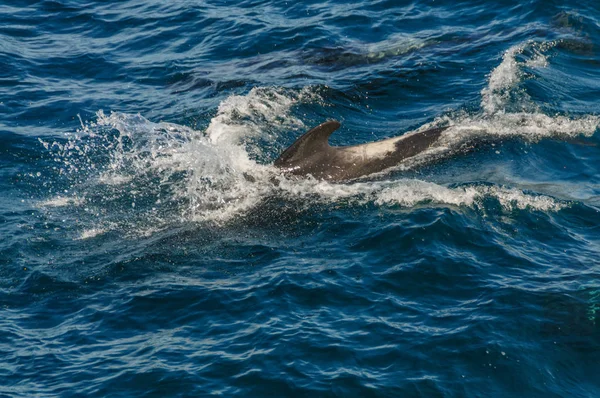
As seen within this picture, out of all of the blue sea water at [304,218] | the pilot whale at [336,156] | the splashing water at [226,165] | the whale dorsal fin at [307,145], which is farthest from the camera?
the pilot whale at [336,156]

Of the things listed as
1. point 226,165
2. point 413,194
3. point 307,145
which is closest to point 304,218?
point 307,145

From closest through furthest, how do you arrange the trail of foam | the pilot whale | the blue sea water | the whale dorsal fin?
the blue sea water < the trail of foam < the whale dorsal fin < the pilot whale

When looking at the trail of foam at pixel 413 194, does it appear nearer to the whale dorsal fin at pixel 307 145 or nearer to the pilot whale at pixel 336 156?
the pilot whale at pixel 336 156

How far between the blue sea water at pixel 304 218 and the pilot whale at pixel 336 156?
0.24m

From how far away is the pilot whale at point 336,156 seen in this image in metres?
14.4

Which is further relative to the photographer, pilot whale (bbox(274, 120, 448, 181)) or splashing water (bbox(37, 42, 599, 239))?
pilot whale (bbox(274, 120, 448, 181))

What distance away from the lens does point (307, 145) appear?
47.3 feet

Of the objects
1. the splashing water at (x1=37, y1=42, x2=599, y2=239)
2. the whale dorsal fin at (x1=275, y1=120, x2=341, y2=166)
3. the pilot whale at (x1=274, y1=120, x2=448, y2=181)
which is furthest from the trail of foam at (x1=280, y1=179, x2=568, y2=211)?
the whale dorsal fin at (x1=275, y1=120, x2=341, y2=166)

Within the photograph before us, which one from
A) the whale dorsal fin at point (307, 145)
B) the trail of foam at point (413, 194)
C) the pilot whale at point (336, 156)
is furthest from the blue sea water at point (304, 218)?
the whale dorsal fin at point (307, 145)

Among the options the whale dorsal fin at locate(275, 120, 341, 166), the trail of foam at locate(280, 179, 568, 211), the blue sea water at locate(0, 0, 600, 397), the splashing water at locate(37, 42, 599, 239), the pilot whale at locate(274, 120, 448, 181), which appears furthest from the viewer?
the pilot whale at locate(274, 120, 448, 181)

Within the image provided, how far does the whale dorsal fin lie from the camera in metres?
14.3

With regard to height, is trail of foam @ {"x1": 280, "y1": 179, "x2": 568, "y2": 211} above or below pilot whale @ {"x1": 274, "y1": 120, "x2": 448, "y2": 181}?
below

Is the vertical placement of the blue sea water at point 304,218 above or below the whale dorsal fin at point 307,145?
below

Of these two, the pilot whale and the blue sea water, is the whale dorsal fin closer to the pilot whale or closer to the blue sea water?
the pilot whale
